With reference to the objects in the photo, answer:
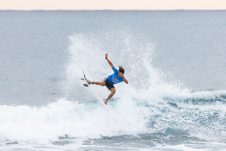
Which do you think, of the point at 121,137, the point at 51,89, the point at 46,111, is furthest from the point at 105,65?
the point at 121,137

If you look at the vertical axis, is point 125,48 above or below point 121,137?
above

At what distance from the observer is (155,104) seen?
33656 mm

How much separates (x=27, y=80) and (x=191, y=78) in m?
17.9

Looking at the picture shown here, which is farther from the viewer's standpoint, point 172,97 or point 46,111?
point 172,97

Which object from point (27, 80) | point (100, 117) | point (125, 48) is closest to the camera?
point (100, 117)

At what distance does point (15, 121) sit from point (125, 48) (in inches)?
2006

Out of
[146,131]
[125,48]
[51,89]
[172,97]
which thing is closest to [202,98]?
[172,97]

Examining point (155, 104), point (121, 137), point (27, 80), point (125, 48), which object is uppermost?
point (125, 48)

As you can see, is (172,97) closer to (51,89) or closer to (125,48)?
(51,89)

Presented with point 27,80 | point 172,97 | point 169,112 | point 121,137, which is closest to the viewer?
point 121,137

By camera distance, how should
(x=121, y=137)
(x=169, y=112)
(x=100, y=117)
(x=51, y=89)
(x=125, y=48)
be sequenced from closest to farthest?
(x=121, y=137)
(x=100, y=117)
(x=169, y=112)
(x=51, y=89)
(x=125, y=48)

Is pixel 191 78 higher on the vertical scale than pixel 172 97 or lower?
higher

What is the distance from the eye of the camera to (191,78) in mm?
55438

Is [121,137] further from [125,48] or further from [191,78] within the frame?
[125,48]
